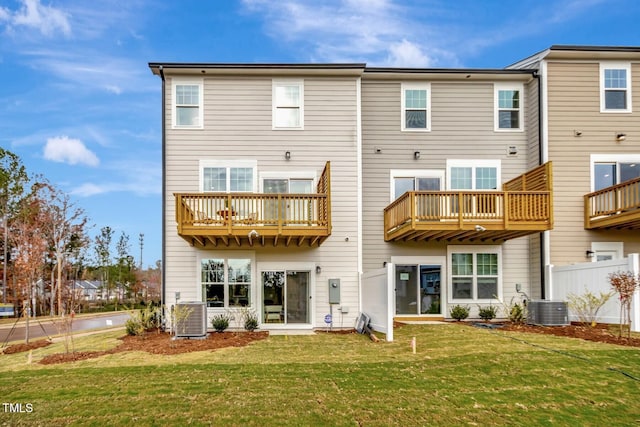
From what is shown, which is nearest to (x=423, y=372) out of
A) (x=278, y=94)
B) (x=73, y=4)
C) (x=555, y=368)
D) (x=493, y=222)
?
(x=555, y=368)

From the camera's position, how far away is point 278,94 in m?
12.7

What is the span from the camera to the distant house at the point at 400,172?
39.3 ft

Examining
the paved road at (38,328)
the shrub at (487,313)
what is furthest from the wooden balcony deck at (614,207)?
the paved road at (38,328)

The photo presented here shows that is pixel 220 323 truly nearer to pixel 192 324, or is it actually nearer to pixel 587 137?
pixel 192 324

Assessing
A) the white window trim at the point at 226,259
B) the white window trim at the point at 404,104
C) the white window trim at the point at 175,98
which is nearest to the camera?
the white window trim at the point at 226,259

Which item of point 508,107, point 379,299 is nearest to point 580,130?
point 508,107

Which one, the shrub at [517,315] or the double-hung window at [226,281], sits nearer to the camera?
the shrub at [517,315]

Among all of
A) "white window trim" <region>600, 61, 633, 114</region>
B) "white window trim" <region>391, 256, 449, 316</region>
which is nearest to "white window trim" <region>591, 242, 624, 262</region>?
"white window trim" <region>600, 61, 633, 114</region>

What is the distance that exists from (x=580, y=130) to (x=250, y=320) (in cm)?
1240

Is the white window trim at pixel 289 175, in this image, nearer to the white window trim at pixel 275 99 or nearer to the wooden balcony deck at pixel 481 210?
the white window trim at pixel 275 99

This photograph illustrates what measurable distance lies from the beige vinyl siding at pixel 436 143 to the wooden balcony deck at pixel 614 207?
2.14m

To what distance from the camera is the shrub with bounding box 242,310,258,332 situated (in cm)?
1165

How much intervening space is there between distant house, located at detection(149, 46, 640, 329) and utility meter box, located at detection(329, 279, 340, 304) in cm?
4

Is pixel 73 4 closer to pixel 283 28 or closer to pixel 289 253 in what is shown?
pixel 283 28
